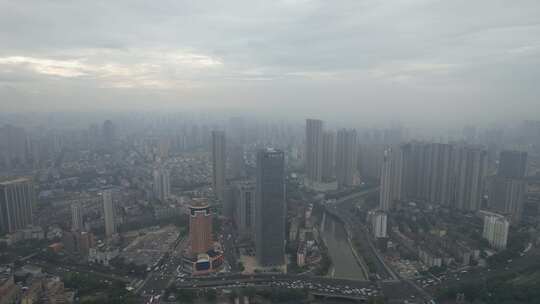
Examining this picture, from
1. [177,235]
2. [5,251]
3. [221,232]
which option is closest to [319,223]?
[221,232]

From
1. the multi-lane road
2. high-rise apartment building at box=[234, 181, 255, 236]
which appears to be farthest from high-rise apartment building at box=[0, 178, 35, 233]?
high-rise apartment building at box=[234, 181, 255, 236]

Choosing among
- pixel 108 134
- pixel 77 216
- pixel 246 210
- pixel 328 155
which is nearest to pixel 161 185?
pixel 77 216

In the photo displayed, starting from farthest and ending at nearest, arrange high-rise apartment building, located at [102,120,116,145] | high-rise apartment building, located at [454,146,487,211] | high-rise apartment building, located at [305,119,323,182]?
1. high-rise apartment building, located at [102,120,116,145]
2. high-rise apartment building, located at [305,119,323,182]
3. high-rise apartment building, located at [454,146,487,211]

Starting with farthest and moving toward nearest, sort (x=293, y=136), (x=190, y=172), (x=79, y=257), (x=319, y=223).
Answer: (x=293, y=136)
(x=190, y=172)
(x=319, y=223)
(x=79, y=257)

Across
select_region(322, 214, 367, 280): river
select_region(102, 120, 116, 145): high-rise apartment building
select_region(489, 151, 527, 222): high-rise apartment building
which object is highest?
select_region(102, 120, 116, 145): high-rise apartment building

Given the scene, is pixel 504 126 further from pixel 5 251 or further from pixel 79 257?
pixel 5 251

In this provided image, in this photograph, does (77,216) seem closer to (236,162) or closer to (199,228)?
(199,228)

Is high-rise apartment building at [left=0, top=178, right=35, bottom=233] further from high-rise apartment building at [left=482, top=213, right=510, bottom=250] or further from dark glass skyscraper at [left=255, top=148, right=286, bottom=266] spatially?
high-rise apartment building at [left=482, top=213, right=510, bottom=250]
